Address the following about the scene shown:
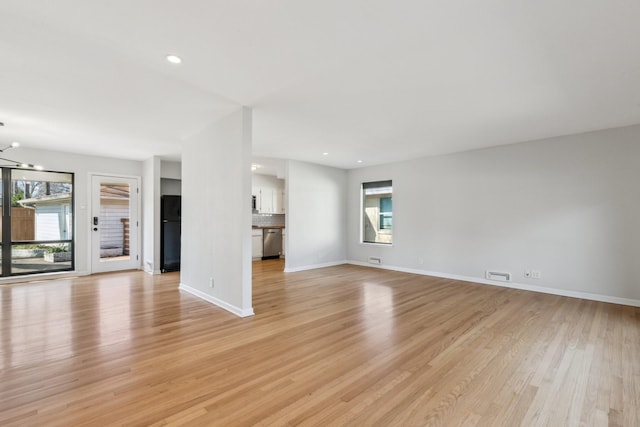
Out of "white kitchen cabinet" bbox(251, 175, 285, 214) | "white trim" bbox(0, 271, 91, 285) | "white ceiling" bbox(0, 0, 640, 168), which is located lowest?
"white trim" bbox(0, 271, 91, 285)

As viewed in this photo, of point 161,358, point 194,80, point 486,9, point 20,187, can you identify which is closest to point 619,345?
point 486,9

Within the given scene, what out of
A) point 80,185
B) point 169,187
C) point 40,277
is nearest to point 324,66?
point 169,187

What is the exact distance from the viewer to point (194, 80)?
9.41 feet

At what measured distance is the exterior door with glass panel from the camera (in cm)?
626

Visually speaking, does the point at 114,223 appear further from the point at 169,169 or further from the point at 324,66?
the point at 324,66

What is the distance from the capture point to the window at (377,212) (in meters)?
7.14

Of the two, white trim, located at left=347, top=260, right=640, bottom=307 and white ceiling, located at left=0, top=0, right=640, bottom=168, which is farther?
white trim, located at left=347, top=260, right=640, bottom=307

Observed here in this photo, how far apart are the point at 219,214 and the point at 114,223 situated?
413 centimetres

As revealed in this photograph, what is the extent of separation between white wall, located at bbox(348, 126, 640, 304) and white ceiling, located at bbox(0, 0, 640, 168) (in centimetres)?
60

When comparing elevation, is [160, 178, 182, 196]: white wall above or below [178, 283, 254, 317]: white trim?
above

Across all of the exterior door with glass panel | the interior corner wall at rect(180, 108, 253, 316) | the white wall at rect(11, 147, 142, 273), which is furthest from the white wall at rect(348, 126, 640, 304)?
the white wall at rect(11, 147, 142, 273)

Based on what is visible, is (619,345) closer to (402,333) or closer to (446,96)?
(402,333)

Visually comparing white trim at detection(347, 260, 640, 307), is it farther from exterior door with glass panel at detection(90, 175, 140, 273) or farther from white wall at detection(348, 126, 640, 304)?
exterior door with glass panel at detection(90, 175, 140, 273)

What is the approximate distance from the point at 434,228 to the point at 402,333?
3.56 m
